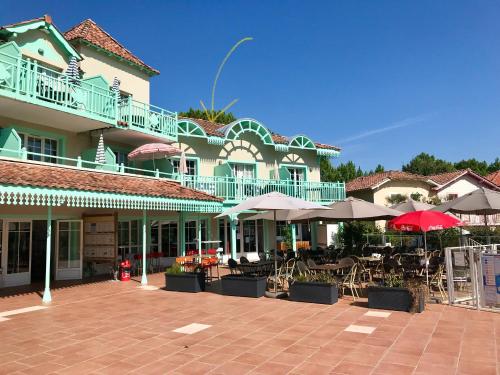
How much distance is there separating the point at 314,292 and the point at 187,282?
365 centimetres

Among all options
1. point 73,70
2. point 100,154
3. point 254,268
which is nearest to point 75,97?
point 73,70

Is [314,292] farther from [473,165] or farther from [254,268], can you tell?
[473,165]

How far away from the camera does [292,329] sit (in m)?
6.61

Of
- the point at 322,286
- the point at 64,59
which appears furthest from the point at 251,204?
the point at 64,59

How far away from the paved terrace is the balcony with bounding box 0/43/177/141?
5.83 m

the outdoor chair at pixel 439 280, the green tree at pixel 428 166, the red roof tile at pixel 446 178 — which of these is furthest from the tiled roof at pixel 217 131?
the green tree at pixel 428 166

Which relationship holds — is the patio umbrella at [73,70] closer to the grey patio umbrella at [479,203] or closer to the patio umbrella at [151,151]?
the patio umbrella at [151,151]

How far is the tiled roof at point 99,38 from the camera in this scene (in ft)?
49.6

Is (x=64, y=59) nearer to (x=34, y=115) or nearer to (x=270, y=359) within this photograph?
(x=34, y=115)

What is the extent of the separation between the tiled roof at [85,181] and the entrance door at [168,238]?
116 inches

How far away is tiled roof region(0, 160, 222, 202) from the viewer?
936 cm

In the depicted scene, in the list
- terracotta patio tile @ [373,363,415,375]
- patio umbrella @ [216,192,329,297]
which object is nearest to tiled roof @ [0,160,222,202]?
patio umbrella @ [216,192,329,297]

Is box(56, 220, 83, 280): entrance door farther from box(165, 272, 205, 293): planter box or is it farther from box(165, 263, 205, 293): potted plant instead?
box(165, 272, 205, 293): planter box

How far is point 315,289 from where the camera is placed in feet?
28.8
